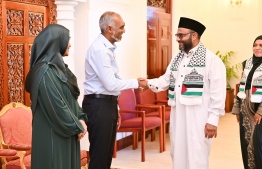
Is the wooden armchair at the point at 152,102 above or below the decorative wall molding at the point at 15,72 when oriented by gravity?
below

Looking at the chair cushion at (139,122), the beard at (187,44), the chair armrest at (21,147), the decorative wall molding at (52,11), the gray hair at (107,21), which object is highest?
the decorative wall molding at (52,11)

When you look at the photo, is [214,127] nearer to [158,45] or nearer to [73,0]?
[73,0]

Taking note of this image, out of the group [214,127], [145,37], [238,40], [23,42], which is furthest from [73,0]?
[238,40]

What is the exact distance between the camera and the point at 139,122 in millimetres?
A: 6246

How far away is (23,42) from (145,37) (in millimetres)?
2633

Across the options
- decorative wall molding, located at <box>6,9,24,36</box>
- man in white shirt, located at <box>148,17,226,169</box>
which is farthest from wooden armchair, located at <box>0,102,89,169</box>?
man in white shirt, located at <box>148,17,226,169</box>

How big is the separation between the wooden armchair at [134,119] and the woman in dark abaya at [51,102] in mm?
2859

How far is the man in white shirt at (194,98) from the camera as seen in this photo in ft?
13.3

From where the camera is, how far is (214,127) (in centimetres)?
400

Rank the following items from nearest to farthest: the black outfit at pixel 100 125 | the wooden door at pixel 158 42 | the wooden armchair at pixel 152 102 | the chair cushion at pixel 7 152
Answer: the chair cushion at pixel 7 152, the black outfit at pixel 100 125, the wooden armchair at pixel 152 102, the wooden door at pixel 158 42

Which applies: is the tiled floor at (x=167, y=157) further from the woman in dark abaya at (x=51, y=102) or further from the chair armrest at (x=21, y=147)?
the woman in dark abaya at (x=51, y=102)

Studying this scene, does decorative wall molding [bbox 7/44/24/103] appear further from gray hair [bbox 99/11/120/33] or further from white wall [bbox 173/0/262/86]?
white wall [bbox 173/0/262/86]

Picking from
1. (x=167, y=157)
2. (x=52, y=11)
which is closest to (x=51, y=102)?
(x=52, y=11)

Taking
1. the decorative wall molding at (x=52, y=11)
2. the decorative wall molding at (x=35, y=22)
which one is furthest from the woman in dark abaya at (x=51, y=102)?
the decorative wall molding at (x=52, y=11)
